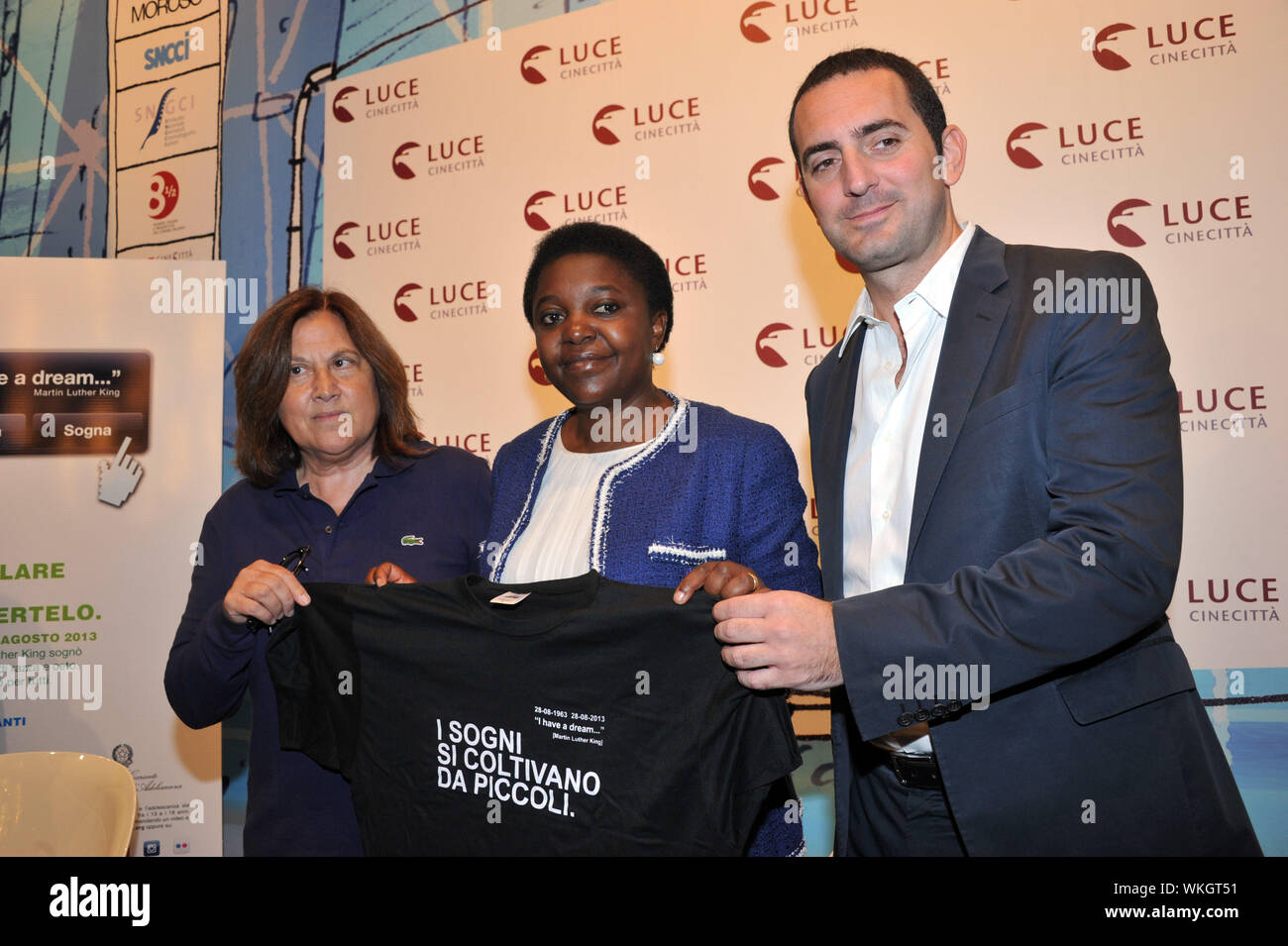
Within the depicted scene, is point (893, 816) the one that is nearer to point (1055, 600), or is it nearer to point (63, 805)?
point (1055, 600)

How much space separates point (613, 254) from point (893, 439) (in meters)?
0.87

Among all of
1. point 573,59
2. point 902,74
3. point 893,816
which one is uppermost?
point 573,59

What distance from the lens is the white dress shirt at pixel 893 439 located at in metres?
1.88

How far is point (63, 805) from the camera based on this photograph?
9.86 ft

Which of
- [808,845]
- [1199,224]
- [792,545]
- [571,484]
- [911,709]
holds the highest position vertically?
[1199,224]

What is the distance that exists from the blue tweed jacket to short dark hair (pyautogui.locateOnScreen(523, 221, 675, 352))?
423 mm

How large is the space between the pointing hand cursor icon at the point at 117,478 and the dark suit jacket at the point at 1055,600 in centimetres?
396

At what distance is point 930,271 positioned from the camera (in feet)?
6.48

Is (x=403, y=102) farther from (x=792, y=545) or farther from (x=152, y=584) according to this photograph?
(x=792, y=545)

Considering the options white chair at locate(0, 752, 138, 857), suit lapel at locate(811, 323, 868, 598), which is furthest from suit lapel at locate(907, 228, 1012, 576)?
white chair at locate(0, 752, 138, 857)

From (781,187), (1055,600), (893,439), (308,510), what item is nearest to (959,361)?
(893,439)
